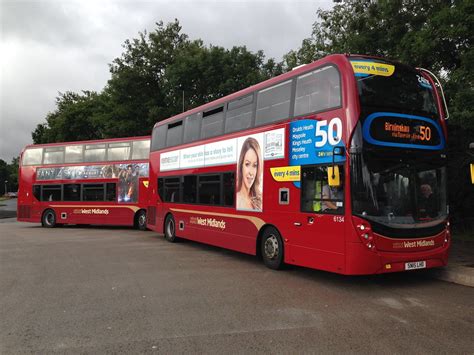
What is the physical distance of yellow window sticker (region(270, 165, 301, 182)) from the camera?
26.8ft

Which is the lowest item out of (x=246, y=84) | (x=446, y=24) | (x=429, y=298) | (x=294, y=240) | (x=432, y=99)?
(x=429, y=298)

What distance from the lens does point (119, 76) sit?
1085 inches

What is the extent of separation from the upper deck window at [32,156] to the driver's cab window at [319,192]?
18.2 metres

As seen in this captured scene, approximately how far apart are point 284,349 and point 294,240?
12.7 feet

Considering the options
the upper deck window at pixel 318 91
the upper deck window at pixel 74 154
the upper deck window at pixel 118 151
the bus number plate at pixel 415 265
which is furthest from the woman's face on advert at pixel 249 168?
the upper deck window at pixel 74 154

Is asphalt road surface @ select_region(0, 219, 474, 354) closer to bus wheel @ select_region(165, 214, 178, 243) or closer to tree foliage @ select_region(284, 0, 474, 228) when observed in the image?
bus wheel @ select_region(165, 214, 178, 243)

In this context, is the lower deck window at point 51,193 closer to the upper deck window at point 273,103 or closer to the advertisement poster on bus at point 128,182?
the advertisement poster on bus at point 128,182

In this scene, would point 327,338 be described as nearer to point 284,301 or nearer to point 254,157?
point 284,301

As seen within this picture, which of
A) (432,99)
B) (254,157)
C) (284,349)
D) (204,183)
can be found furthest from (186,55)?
(284,349)

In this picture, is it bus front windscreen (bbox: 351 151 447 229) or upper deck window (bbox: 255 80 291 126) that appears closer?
bus front windscreen (bbox: 351 151 447 229)

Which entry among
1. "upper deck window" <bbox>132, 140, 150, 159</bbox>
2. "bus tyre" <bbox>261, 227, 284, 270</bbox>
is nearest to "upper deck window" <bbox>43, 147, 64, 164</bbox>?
"upper deck window" <bbox>132, 140, 150, 159</bbox>

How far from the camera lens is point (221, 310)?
5.79 m

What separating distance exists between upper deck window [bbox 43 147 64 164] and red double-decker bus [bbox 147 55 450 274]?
14.6 m

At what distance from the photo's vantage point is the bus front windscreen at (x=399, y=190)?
6.84 meters
